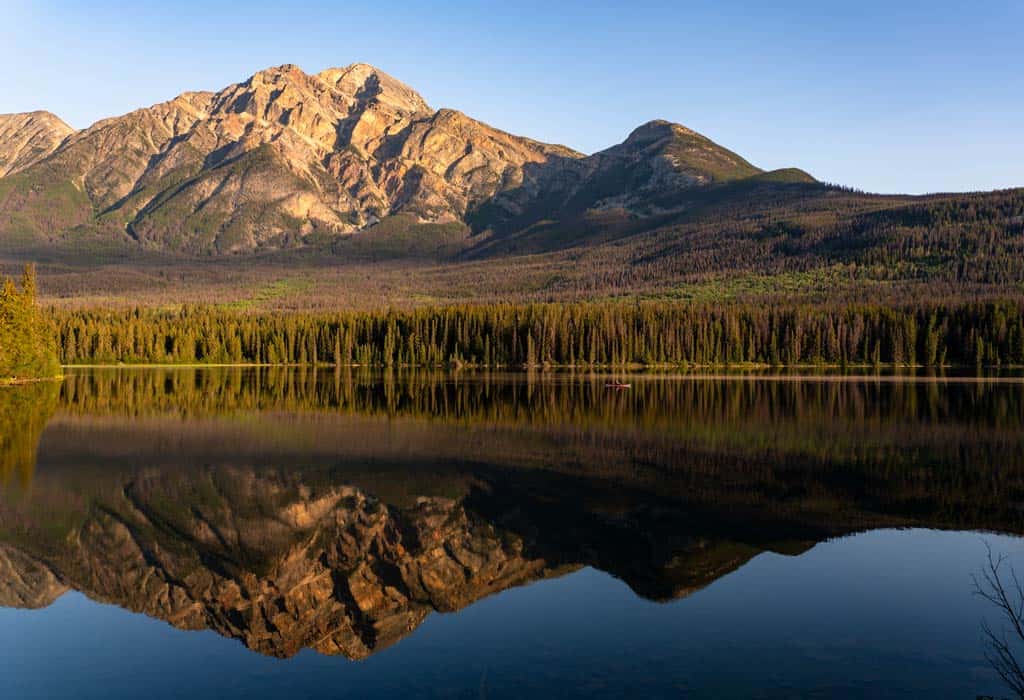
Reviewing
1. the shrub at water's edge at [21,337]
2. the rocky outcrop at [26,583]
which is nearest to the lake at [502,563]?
the rocky outcrop at [26,583]

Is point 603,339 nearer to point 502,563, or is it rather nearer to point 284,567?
point 502,563

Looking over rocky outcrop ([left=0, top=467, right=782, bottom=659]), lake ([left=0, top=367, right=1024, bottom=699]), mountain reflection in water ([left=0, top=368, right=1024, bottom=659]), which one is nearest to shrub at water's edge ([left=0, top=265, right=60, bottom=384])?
mountain reflection in water ([left=0, top=368, right=1024, bottom=659])

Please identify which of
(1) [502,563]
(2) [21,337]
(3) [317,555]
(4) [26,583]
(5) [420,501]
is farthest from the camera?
(2) [21,337]

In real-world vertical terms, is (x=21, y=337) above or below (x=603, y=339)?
above

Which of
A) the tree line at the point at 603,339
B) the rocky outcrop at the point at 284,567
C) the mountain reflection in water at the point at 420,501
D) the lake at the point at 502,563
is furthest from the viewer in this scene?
the tree line at the point at 603,339

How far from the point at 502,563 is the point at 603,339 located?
155264mm

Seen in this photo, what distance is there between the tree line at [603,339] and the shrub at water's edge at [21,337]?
69393 mm

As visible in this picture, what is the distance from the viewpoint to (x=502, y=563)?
2502 cm

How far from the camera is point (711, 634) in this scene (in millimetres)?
19406

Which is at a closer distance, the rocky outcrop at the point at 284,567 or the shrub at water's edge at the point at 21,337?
the rocky outcrop at the point at 284,567

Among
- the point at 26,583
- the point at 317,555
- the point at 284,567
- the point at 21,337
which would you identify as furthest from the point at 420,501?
the point at 21,337

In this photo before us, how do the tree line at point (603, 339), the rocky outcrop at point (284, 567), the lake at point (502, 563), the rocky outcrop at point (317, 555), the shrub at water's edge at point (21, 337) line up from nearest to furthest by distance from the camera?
the lake at point (502, 563) < the rocky outcrop at point (284, 567) < the rocky outcrop at point (317, 555) < the shrub at water's edge at point (21, 337) < the tree line at point (603, 339)

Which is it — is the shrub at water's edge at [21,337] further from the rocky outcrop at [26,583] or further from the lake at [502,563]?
the rocky outcrop at [26,583]

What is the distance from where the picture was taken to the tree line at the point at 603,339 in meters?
173
